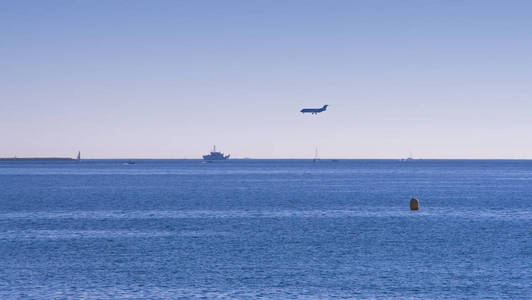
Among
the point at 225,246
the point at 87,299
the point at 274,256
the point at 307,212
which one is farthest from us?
the point at 307,212

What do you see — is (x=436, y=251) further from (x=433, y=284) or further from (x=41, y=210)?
(x=41, y=210)

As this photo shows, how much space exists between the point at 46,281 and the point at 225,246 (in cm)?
1689

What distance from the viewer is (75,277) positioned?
36.9 meters

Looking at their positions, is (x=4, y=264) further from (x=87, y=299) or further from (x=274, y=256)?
(x=274, y=256)

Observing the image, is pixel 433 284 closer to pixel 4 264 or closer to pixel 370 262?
pixel 370 262

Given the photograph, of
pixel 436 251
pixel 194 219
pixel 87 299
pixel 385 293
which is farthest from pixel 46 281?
pixel 194 219

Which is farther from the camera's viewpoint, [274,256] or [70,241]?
[70,241]

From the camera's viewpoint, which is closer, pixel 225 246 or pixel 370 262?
pixel 370 262

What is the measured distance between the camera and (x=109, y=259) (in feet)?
142

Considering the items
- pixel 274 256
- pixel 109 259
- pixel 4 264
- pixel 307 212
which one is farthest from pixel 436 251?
pixel 307 212

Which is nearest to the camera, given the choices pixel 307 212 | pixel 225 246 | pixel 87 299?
pixel 87 299

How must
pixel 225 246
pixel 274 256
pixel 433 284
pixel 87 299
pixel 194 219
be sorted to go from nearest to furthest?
1. pixel 87 299
2. pixel 433 284
3. pixel 274 256
4. pixel 225 246
5. pixel 194 219

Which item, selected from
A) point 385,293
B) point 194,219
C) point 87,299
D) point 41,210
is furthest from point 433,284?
point 41,210

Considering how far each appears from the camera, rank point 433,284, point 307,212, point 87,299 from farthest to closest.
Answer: point 307,212 → point 433,284 → point 87,299
